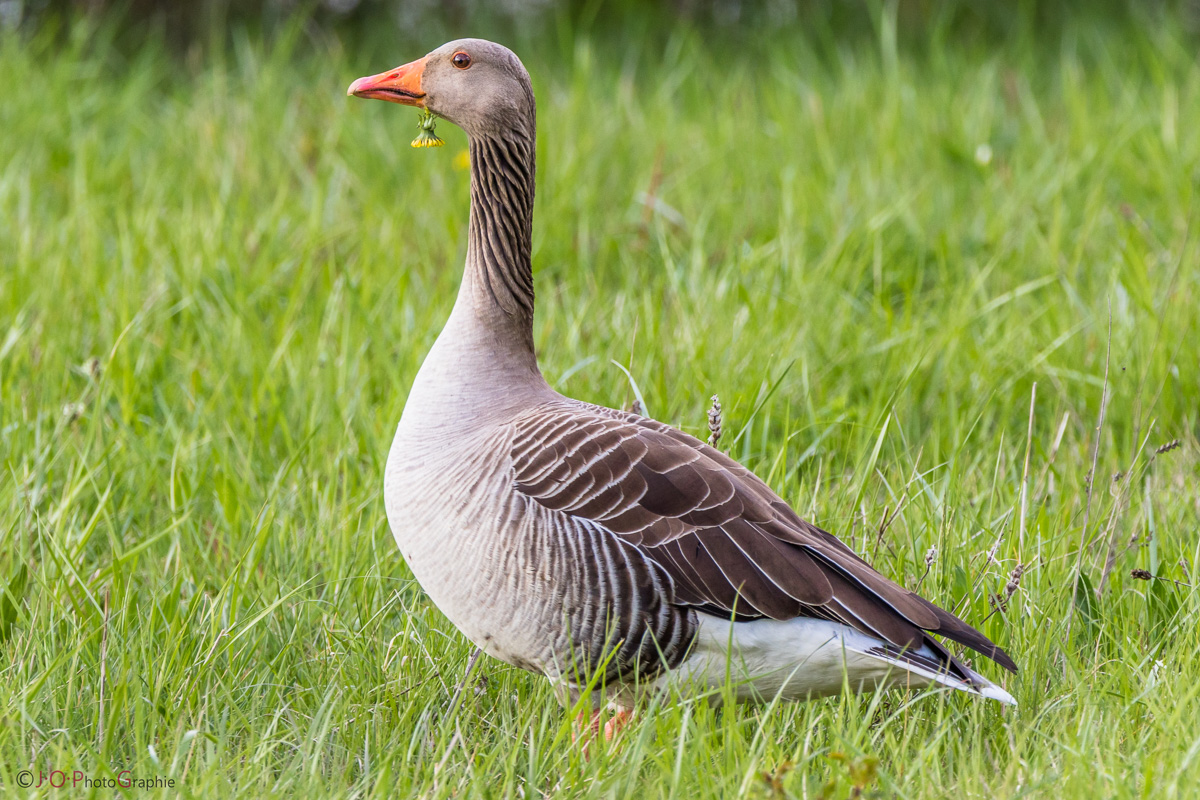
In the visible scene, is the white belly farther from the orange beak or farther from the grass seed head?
the orange beak

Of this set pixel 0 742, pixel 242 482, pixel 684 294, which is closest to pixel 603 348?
pixel 684 294

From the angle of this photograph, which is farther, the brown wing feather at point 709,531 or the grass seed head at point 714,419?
the grass seed head at point 714,419

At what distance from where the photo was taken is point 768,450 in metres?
4.39

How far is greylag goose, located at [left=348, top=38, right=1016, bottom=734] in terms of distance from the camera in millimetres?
2957

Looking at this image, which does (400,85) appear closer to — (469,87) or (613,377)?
(469,87)

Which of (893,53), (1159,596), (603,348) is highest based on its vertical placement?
(893,53)

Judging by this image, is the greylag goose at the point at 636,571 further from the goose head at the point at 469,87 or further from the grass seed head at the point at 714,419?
the goose head at the point at 469,87

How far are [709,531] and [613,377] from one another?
5.29ft

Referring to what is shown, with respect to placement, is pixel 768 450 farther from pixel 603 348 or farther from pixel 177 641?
pixel 177 641

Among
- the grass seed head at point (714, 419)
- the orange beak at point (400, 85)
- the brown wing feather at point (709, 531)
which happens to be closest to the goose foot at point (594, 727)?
the brown wing feather at point (709, 531)

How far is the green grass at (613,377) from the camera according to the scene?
2943 mm

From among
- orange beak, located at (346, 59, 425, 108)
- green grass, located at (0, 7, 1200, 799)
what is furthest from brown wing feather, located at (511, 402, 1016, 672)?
orange beak, located at (346, 59, 425, 108)

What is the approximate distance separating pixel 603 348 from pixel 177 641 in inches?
86.3

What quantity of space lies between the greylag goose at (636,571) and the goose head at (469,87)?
2.88 ft
